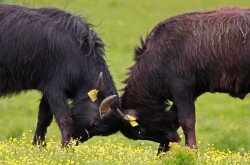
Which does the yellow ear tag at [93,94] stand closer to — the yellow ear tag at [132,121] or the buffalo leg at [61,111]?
the buffalo leg at [61,111]

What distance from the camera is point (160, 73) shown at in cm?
1309

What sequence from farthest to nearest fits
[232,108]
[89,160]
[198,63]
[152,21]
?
1. [152,21]
2. [232,108]
3. [198,63]
4. [89,160]

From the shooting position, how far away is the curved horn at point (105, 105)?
42.9 ft

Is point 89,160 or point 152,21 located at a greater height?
point 89,160

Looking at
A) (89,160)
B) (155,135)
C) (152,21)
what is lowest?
(152,21)

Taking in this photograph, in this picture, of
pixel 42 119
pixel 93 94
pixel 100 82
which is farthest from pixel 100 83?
pixel 42 119

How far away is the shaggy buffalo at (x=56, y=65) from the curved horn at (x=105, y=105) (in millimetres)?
18

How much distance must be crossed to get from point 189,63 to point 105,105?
1.50 metres

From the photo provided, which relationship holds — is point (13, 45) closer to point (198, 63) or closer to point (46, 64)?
point (46, 64)

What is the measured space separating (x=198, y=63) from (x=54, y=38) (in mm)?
2311

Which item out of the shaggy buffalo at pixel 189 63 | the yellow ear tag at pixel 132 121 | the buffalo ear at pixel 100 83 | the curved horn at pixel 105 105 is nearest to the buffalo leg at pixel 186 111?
the shaggy buffalo at pixel 189 63

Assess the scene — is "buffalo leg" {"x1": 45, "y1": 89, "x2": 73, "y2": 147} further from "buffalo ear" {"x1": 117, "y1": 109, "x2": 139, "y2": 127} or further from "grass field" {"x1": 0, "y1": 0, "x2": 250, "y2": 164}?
"buffalo ear" {"x1": 117, "y1": 109, "x2": 139, "y2": 127}

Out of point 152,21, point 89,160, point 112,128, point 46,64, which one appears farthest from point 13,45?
point 152,21

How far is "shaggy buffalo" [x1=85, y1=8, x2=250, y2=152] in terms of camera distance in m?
12.8
